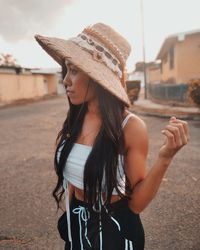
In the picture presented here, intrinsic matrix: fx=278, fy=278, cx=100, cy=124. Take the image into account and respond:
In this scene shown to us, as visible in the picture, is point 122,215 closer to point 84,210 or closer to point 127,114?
point 84,210

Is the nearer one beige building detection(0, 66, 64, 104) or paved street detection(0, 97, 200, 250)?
paved street detection(0, 97, 200, 250)

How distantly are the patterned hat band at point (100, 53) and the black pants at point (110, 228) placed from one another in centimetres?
74

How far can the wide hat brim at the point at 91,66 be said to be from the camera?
4.64 feet

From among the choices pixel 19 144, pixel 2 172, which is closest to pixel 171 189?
pixel 2 172

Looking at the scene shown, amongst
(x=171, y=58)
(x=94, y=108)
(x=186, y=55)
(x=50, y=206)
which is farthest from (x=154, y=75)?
(x=94, y=108)

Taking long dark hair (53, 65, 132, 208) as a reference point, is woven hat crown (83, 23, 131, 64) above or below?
above

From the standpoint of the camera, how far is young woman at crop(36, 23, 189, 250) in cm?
143

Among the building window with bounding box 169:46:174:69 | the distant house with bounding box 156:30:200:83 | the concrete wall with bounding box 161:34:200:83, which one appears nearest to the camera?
the distant house with bounding box 156:30:200:83

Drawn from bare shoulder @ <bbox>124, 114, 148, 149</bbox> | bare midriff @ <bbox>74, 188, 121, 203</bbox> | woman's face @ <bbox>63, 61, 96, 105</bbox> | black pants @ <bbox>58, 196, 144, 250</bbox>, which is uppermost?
woman's face @ <bbox>63, 61, 96, 105</bbox>

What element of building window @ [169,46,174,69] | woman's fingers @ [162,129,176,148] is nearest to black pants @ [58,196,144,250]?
woman's fingers @ [162,129,176,148]

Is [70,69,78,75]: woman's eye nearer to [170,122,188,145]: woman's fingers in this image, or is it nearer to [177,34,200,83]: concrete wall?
[170,122,188,145]: woman's fingers

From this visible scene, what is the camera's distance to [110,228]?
1.49 metres

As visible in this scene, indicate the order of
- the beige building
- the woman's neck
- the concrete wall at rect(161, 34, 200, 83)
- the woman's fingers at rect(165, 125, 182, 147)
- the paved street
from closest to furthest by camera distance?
the woman's fingers at rect(165, 125, 182, 147)
the woman's neck
the paved street
the concrete wall at rect(161, 34, 200, 83)
the beige building

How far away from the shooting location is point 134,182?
1.45m
